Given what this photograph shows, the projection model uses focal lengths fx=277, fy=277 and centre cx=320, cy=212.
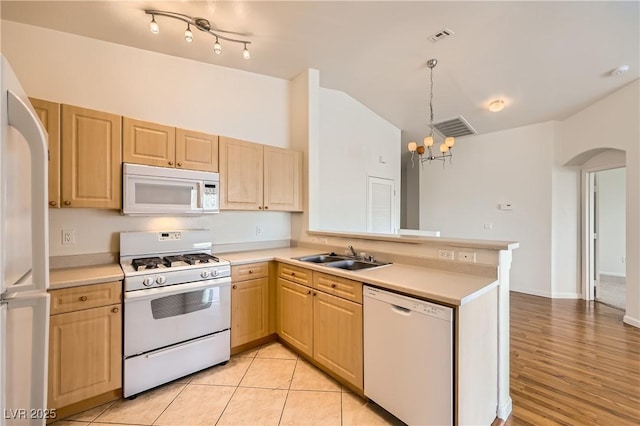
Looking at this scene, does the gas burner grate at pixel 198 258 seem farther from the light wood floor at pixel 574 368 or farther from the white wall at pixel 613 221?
the white wall at pixel 613 221

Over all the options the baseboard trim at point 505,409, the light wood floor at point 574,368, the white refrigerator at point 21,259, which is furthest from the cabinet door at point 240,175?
the light wood floor at point 574,368

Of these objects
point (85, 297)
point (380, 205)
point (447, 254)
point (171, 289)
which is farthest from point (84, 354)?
point (380, 205)

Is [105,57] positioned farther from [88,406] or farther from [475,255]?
[475,255]

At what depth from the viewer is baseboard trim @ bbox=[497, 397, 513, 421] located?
1838 mm

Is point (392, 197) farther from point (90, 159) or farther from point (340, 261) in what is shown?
point (90, 159)

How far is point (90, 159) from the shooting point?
7.01 feet

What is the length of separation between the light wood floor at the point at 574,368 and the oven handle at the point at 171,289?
234 cm

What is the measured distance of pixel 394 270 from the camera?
214 cm

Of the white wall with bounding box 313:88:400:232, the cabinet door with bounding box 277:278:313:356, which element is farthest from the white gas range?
the white wall with bounding box 313:88:400:232

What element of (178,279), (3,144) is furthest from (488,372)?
(3,144)

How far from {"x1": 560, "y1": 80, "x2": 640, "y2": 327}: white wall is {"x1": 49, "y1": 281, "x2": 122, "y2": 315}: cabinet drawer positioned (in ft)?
17.8

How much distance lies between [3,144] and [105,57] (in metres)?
2.31

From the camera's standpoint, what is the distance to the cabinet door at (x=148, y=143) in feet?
7.51

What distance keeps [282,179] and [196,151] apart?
0.99 metres
